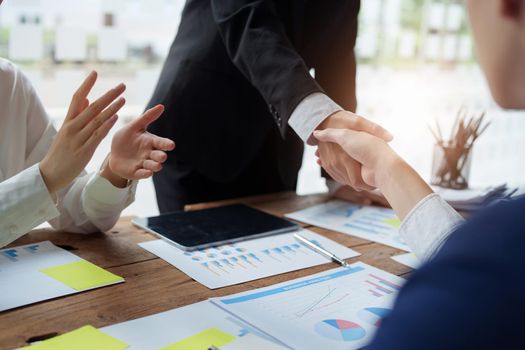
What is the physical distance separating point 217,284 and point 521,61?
0.59 m

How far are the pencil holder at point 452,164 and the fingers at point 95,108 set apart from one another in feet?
3.54

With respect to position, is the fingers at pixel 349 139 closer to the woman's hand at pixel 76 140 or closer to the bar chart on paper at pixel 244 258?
the bar chart on paper at pixel 244 258

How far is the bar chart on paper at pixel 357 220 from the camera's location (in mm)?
1263

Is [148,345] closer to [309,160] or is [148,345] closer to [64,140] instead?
[64,140]

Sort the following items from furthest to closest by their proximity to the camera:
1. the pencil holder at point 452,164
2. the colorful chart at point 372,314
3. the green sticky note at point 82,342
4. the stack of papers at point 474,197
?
the pencil holder at point 452,164
the stack of papers at point 474,197
the colorful chart at point 372,314
the green sticky note at point 82,342

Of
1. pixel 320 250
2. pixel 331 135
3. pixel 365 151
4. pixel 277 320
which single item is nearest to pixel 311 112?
pixel 331 135

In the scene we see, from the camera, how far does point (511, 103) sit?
1.75ft

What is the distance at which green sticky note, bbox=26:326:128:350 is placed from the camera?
707mm

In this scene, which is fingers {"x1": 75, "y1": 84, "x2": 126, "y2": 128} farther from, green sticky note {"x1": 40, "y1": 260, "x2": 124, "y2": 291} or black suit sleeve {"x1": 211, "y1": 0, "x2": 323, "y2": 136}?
black suit sleeve {"x1": 211, "y1": 0, "x2": 323, "y2": 136}

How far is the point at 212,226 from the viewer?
1.24 metres

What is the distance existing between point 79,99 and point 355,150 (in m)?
0.52

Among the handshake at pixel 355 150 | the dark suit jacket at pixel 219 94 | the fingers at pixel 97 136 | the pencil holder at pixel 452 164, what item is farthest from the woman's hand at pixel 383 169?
the pencil holder at pixel 452 164

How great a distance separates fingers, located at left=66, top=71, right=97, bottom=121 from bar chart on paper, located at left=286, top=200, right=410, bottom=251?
581mm

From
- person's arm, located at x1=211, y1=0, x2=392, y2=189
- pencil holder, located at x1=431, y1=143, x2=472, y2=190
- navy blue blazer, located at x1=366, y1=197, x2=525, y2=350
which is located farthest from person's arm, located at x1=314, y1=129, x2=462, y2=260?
pencil holder, located at x1=431, y1=143, x2=472, y2=190
